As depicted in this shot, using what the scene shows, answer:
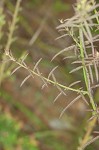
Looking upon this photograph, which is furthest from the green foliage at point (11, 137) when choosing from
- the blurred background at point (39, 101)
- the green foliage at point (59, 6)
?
the green foliage at point (59, 6)

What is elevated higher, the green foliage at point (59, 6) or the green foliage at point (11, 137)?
the green foliage at point (59, 6)

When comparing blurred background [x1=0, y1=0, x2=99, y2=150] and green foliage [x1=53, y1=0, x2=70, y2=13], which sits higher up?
green foliage [x1=53, y1=0, x2=70, y2=13]

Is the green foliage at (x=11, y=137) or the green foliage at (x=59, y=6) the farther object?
the green foliage at (x=59, y=6)

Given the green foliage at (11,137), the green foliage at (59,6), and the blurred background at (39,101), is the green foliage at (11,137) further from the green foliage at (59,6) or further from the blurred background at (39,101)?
the green foliage at (59,6)

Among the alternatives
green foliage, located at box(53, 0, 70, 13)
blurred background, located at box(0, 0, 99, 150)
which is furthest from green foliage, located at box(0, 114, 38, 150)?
green foliage, located at box(53, 0, 70, 13)

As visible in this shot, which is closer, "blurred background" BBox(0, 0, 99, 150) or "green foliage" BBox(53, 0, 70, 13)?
"blurred background" BBox(0, 0, 99, 150)

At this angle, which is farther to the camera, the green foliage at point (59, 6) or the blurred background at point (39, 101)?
the green foliage at point (59, 6)

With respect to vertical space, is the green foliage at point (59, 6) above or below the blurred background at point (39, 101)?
above

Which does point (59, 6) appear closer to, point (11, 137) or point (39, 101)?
point (39, 101)

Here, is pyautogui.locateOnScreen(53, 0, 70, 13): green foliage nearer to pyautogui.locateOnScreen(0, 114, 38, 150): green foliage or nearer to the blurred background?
the blurred background
